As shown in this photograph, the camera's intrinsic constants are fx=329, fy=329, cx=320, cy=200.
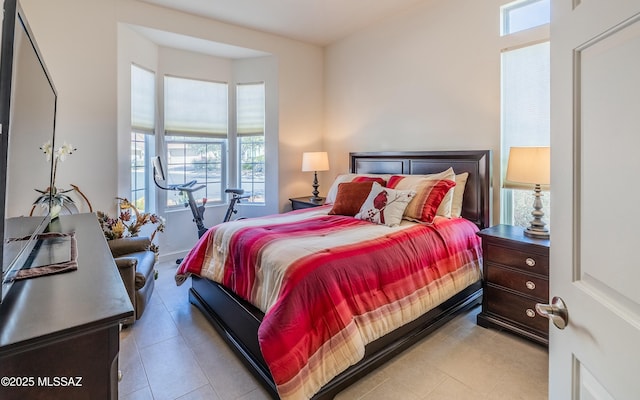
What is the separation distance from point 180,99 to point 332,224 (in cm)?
298

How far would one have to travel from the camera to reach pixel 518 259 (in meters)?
2.44

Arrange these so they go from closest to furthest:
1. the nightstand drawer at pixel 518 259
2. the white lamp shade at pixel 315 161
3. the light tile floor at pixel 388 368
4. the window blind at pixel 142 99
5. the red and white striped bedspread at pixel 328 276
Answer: the red and white striped bedspread at pixel 328 276, the light tile floor at pixel 388 368, the nightstand drawer at pixel 518 259, the window blind at pixel 142 99, the white lamp shade at pixel 315 161

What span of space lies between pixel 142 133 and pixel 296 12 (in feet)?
7.70

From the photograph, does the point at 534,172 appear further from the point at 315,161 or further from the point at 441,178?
the point at 315,161

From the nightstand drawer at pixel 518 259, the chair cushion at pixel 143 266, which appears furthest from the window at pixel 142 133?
the nightstand drawer at pixel 518 259

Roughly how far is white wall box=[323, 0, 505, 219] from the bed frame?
158 millimetres

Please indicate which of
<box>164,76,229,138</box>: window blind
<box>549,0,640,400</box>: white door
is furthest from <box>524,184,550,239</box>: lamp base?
<box>164,76,229,138</box>: window blind

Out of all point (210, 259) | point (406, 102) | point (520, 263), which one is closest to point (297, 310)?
point (210, 259)

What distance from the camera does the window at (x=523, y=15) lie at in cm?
279

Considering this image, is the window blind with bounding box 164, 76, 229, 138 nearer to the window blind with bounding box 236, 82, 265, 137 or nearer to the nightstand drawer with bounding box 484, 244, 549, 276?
the window blind with bounding box 236, 82, 265, 137

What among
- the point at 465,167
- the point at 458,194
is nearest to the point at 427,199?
the point at 458,194

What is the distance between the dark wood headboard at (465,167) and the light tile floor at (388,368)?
1.03 m

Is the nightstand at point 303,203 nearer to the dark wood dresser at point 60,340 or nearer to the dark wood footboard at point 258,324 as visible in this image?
the dark wood footboard at point 258,324

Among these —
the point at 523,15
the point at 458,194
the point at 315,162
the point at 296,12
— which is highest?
the point at 296,12
